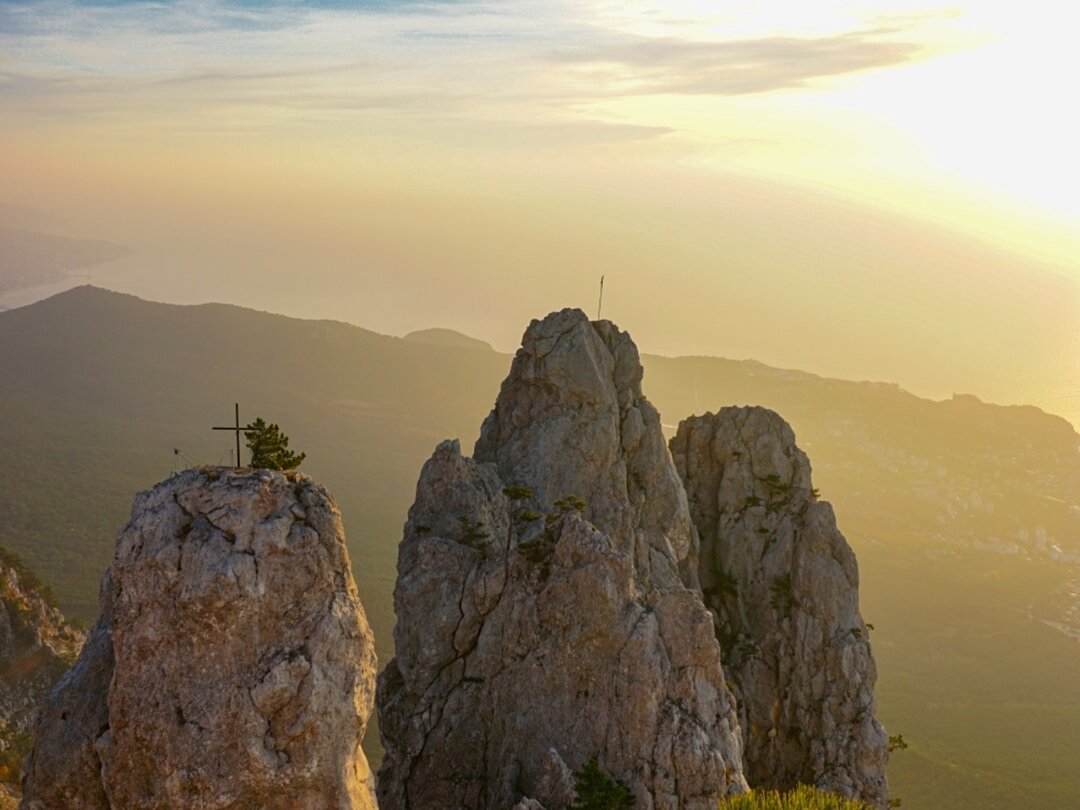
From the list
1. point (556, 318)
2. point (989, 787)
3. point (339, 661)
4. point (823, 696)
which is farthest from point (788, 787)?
point (989, 787)

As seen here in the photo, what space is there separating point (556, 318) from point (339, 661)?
128 feet

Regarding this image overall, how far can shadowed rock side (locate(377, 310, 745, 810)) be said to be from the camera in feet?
166

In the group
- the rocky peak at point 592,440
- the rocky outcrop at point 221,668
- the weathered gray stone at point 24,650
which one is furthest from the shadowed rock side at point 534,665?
the weathered gray stone at point 24,650

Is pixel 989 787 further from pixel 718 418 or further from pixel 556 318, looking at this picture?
pixel 556 318

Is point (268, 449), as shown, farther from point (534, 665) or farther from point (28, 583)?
point (28, 583)

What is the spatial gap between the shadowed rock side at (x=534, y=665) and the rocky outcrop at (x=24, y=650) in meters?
53.4

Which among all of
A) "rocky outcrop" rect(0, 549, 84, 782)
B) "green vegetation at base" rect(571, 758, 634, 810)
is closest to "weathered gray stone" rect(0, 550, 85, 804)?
"rocky outcrop" rect(0, 549, 84, 782)

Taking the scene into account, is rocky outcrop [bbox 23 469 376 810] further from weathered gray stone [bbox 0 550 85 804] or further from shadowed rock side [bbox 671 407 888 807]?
weathered gray stone [bbox 0 550 85 804]

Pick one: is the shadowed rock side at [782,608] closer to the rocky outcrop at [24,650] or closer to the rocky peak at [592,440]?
the rocky peak at [592,440]

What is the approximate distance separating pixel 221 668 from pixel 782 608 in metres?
45.0

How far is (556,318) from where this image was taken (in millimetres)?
71062

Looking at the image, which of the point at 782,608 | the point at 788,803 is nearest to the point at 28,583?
the point at 782,608

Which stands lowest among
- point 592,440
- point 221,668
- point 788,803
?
point 788,803

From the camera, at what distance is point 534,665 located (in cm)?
5344
